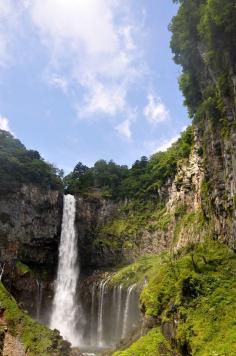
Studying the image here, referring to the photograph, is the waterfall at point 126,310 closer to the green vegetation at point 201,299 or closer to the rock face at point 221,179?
the rock face at point 221,179

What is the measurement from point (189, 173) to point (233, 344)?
25157 millimetres

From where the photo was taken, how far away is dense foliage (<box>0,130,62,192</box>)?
140 feet

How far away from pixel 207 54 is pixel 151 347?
15.8m

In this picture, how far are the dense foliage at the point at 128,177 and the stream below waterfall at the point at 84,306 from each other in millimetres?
5222

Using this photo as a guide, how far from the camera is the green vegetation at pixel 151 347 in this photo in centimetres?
1669

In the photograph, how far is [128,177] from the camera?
53.0 meters

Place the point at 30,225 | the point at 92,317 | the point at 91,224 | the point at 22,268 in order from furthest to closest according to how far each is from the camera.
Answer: the point at 91,224
the point at 30,225
the point at 22,268
the point at 92,317

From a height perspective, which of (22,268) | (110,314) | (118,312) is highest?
(22,268)

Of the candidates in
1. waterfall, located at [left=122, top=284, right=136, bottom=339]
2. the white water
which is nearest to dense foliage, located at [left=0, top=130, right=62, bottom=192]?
the white water

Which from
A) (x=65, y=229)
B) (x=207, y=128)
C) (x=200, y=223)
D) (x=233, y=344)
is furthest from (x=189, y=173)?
(x=233, y=344)

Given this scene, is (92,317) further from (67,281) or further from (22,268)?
(22,268)

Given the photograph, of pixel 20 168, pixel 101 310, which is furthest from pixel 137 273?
pixel 20 168

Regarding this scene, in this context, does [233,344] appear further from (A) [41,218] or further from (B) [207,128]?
(A) [41,218]

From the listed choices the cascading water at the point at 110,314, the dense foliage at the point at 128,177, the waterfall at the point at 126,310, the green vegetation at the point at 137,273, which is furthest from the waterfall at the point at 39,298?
the dense foliage at the point at 128,177
